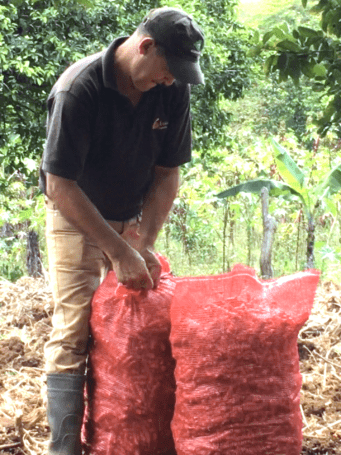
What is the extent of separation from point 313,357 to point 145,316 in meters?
1.85

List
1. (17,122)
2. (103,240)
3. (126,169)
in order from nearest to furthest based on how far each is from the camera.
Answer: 1. (103,240)
2. (126,169)
3. (17,122)

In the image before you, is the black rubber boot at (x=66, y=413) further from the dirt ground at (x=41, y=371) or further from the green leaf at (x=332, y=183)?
the green leaf at (x=332, y=183)

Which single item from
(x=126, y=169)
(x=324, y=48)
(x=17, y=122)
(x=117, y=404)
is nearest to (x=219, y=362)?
(x=117, y=404)

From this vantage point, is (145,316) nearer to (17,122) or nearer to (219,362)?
(219,362)

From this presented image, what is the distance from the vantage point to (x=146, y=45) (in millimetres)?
2389

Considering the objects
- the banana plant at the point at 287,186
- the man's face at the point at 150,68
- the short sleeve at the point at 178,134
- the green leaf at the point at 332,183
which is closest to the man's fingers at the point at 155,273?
the short sleeve at the point at 178,134

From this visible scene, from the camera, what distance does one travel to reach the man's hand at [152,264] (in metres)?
2.64

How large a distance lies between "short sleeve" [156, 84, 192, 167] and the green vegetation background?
75.8 inches

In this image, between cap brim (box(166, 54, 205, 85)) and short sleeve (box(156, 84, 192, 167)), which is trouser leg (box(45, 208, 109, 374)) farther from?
cap brim (box(166, 54, 205, 85))

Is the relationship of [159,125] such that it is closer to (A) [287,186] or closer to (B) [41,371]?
(B) [41,371]

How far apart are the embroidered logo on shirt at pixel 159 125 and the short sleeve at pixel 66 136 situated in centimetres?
30

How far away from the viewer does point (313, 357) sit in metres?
4.04

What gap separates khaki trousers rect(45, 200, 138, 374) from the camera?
103 inches

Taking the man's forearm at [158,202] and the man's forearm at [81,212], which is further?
the man's forearm at [158,202]
